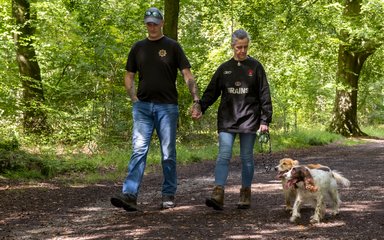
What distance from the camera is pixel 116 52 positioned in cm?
1480

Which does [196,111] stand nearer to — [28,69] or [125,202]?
[125,202]

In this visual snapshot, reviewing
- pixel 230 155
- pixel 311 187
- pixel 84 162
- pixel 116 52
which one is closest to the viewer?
pixel 311 187

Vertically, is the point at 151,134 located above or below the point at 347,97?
below

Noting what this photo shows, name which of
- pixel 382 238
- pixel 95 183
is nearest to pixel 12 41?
pixel 95 183

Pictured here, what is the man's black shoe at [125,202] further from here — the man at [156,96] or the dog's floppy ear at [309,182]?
the dog's floppy ear at [309,182]

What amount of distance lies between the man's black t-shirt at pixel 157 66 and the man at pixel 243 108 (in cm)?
51

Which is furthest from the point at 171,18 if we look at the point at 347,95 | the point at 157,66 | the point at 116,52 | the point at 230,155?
the point at 347,95

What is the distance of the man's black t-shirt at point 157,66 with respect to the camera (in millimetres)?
6184

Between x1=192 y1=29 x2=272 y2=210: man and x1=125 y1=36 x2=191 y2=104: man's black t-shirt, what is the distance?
506mm

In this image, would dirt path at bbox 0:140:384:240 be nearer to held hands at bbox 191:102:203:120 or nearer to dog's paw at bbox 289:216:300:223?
dog's paw at bbox 289:216:300:223

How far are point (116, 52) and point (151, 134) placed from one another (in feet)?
29.4

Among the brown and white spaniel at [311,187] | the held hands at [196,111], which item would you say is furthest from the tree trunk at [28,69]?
the brown and white spaniel at [311,187]

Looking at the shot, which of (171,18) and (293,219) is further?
(171,18)

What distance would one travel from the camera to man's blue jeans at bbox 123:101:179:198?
613 cm
